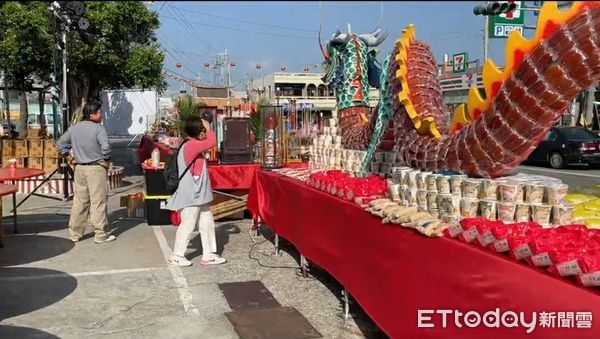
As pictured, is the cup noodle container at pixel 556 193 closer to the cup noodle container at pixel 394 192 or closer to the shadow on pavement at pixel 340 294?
the cup noodle container at pixel 394 192

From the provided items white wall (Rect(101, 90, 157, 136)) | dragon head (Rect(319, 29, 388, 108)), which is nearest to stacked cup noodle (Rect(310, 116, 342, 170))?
dragon head (Rect(319, 29, 388, 108))

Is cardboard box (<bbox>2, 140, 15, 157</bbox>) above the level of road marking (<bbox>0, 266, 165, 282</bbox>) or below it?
above

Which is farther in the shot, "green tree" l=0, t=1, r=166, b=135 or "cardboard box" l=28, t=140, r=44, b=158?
"cardboard box" l=28, t=140, r=44, b=158

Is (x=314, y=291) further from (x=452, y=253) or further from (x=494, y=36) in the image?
(x=494, y=36)

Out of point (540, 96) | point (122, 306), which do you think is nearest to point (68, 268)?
point (122, 306)

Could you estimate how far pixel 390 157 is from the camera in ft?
17.0

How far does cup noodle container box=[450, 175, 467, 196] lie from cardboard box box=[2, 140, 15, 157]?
11815 millimetres

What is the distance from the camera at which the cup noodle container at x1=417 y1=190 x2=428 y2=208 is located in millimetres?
3645

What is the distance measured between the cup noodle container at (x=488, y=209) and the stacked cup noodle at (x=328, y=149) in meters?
3.10

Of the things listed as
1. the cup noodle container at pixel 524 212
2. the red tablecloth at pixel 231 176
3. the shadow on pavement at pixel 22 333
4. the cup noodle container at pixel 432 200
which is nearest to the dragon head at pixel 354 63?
the red tablecloth at pixel 231 176

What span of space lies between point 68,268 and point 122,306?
4.70 feet

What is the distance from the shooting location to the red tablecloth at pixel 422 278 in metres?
2.34

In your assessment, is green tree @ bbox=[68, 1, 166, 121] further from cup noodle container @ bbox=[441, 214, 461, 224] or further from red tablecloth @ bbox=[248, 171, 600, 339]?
cup noodle container @ bbox=[441, 214, 461, 224]

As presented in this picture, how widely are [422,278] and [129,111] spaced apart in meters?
20.9
